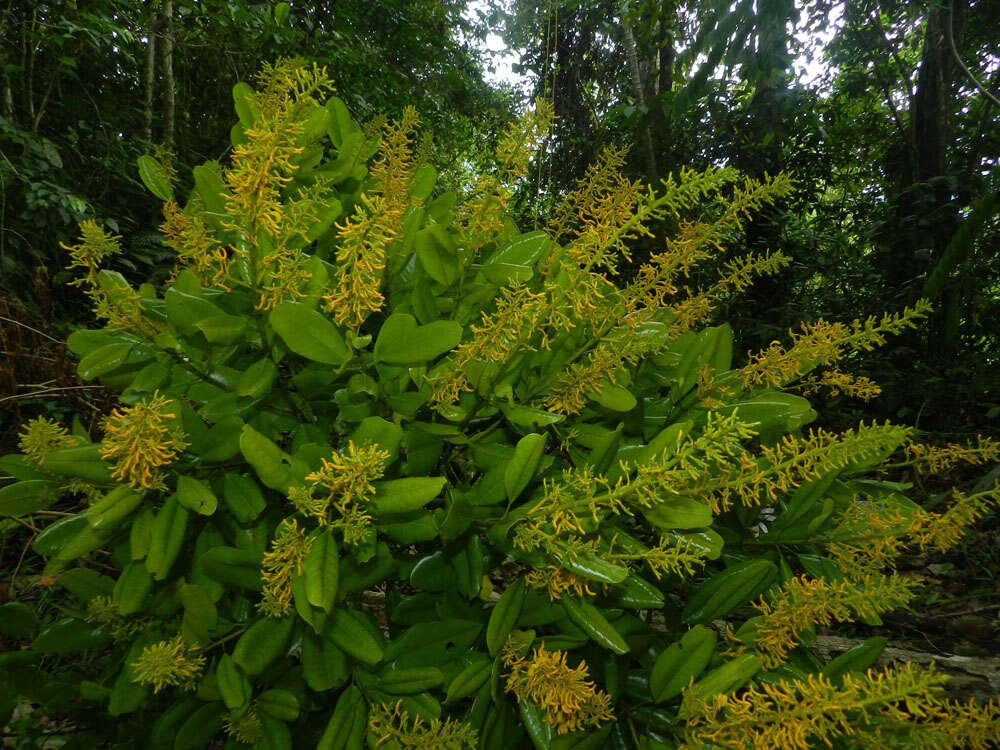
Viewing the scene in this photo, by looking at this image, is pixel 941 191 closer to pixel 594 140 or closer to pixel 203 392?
pixel 594 140

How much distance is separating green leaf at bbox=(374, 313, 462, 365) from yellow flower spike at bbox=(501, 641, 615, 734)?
1.44 ft

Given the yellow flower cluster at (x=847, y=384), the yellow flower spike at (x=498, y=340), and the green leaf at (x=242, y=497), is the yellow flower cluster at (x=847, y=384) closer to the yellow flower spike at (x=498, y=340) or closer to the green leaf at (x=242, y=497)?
the yellow flower spike at (x=498, y=340)

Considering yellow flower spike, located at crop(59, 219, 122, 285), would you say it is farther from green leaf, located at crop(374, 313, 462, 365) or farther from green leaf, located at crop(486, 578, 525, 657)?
green leaf, located at crop(486, 578, 525, 657)

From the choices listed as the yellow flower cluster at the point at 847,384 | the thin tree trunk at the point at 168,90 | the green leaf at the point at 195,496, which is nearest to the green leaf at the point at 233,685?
the green leaf at the point at 195,496

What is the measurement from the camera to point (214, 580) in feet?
2.77

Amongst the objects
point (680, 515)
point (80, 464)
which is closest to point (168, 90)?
point (80, 464)

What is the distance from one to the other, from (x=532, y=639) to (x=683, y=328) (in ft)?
2.27

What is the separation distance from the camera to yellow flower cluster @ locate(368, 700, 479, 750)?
696 millimetres

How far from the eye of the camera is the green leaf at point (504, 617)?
2.53 feet

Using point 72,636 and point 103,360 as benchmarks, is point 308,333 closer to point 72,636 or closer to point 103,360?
point 103,360

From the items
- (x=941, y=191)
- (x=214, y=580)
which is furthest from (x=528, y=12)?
(x=214, y=580)

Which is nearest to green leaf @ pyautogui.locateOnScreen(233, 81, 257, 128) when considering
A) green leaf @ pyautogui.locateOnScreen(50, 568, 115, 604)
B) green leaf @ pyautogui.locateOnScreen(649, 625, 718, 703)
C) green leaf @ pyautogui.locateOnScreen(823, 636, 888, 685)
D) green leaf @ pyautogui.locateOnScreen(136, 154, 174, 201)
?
green leaf @ pyautogui.locateOnScreen(136, 154, 174, 201)

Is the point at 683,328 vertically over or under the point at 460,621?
over

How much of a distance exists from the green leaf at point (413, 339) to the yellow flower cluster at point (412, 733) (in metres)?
0.49
